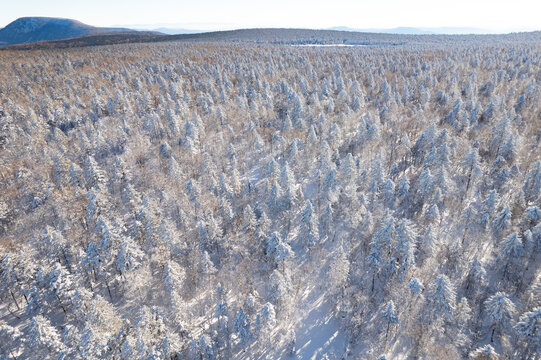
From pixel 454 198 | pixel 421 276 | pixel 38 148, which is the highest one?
pixel 38 148

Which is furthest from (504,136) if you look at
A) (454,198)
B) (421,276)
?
(421,276)

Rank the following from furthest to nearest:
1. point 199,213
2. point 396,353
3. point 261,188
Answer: point 261,188 < point 199,213 < point 396,353

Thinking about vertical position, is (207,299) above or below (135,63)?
below

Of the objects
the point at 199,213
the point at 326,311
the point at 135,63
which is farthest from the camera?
the point at 135,63

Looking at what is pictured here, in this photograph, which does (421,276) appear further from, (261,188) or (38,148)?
(38,148)

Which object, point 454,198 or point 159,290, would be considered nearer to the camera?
point 159,290

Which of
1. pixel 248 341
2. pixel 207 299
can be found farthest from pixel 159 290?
pixel 248 341
